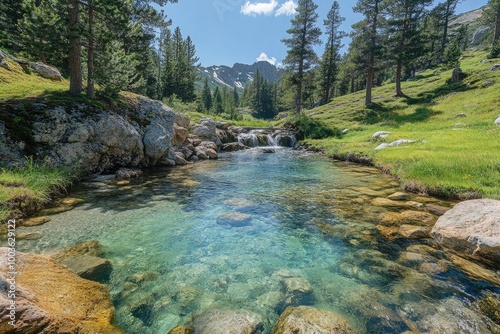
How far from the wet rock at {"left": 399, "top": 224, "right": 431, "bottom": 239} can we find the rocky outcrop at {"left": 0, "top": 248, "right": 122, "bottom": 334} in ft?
23.2

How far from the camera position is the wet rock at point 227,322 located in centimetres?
356

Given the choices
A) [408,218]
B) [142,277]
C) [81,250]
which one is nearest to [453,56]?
[408,218]

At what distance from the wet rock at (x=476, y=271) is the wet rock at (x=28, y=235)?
33.7 feet

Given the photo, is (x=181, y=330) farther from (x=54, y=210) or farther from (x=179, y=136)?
(x=179, y=136)

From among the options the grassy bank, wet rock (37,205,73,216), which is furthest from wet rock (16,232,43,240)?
wet rock (37,205,73,216)

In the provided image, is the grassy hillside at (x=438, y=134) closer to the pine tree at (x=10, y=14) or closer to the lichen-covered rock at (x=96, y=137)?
the lichen-covered rock at (x=96, y=137)

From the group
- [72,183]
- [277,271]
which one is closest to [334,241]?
[277,271]

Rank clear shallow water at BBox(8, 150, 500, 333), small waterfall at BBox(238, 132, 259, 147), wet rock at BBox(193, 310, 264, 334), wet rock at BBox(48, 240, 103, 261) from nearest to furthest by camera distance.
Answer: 1. wet rock at BBox(193, 310, 264, 334)
2. clear shallow water at BBox(8, 150, 500, 333)
3. wet rock at BBox(48, 240, 103, 261)
4. small waterfall at BBox(238, 132, 259, 147)

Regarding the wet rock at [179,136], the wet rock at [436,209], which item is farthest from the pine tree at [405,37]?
the wet rock at [436,209]

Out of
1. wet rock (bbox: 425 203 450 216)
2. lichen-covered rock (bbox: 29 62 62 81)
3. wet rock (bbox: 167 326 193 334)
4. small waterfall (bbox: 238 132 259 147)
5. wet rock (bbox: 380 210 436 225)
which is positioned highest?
lichen-covered rock (bbox: 29 62 62 81)

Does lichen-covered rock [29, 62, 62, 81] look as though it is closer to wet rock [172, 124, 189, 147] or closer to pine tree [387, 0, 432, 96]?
wet rock [172, 124, 189, 147]

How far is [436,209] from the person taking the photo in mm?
8000

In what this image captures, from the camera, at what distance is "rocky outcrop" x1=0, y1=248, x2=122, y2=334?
2.79 metres

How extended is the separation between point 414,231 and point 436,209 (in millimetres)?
2241
